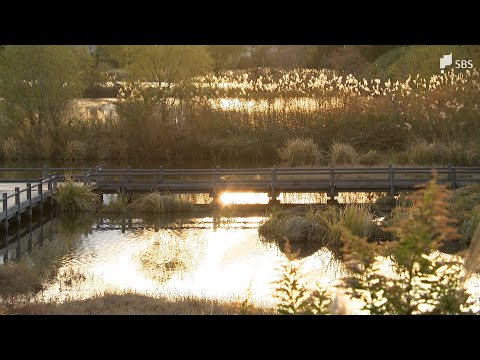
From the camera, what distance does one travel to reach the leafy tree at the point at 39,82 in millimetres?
32094

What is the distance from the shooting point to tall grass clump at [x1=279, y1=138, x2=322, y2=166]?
27.1 m

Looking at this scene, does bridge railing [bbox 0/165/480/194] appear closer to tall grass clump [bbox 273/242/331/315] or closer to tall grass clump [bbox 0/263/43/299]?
tall grass clump [bbox 0/263/43/299]

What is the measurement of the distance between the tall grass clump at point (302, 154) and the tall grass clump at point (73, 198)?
8265mm

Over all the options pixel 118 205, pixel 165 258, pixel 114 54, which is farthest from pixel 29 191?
pixel 114 54

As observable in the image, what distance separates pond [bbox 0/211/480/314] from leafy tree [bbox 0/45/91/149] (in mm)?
12438

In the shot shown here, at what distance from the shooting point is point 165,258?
16359 mm

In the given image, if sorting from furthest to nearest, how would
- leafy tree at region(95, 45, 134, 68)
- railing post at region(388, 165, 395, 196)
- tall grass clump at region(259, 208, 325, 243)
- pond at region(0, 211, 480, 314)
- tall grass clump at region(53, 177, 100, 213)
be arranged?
leafy tree at region(95, 45, 134, 68) → railing post at region(388, 165, 395, 196) → tall grass clump at region(53, 177, 100, 213) → tall grass clump at region(259, 208, 325, 243) → pond at region(0, 211, 480, 314)

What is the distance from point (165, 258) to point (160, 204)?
5.18 m

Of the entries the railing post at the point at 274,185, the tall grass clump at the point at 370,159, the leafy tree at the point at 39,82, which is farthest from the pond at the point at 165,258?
the leafy tree at the point at 39,82

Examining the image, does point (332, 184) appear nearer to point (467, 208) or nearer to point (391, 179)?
point (391, 179)

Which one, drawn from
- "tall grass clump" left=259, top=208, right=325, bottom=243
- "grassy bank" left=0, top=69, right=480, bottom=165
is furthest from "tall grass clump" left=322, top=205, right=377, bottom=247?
"grassy bank" left=0, top=69, right=480, bottom=165

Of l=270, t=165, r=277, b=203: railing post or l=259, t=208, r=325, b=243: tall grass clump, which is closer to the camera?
l=259, t=208, r=325, b=243: tall grass clump
